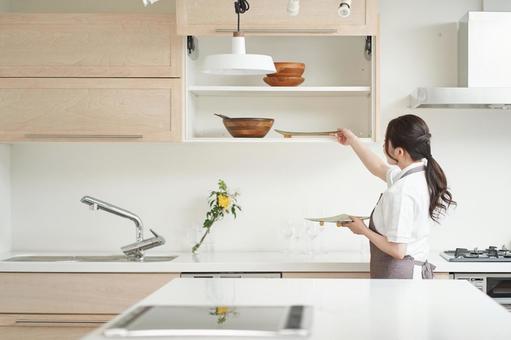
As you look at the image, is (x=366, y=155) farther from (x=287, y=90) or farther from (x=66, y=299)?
(x=66, y=299)

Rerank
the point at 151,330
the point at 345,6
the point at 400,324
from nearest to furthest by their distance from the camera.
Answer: the point at 151,330
the point at 400,324
the point at 345,6

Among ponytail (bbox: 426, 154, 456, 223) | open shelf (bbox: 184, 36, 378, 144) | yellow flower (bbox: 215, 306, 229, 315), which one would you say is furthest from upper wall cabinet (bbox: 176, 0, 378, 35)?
yellow flower (bbox: 215, 306, 229, 315)

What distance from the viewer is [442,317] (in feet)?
7.37

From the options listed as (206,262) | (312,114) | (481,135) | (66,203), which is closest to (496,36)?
(481,135)

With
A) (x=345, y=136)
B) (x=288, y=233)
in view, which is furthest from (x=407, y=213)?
(x=288, y=233)

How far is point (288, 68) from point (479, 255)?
4.74ft

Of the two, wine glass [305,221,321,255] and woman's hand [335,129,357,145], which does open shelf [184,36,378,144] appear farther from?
wine glass [305,221,321,255]

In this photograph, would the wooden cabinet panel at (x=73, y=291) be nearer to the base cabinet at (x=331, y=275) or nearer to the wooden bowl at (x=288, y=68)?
the base cabinet at (x=331, y=275)

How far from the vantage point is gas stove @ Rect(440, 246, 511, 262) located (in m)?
4.00

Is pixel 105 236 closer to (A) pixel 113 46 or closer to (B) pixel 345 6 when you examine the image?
(A) pixel 113 46

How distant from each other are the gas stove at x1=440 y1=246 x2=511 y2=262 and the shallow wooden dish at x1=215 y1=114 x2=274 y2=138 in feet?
4.00

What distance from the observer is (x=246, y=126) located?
4.24m

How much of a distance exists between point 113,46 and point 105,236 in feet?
3.84

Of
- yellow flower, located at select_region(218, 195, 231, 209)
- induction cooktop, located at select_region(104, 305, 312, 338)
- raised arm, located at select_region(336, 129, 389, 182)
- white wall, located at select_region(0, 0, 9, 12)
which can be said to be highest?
white wall, located at select_region(0, 0, 9, 12)
